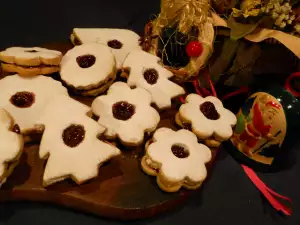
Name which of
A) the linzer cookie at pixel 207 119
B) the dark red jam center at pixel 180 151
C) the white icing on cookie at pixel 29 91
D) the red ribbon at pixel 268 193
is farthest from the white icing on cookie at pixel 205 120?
the white icing on cookie at pixel 29 91

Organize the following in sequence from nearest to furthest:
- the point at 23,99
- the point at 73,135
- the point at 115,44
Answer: the point at 73,135
the point at 23,99
the point at 115,44

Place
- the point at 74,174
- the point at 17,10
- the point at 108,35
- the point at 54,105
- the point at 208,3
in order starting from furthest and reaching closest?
1. the point at 17,10
2. the point at 108,35
3. the point at 208,3
4. the point at 54,105
5. the point at 74,174

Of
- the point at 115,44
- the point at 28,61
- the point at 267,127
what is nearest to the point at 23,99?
the point at 28,61

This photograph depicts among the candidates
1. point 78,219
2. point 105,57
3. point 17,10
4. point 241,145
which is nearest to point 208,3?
point 105,57

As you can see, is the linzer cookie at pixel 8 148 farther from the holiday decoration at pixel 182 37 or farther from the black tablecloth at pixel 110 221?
the holiday decoration at pixel 182 37

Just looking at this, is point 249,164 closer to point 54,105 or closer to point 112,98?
point 112,98

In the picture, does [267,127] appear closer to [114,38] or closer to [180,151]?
[180,151]
